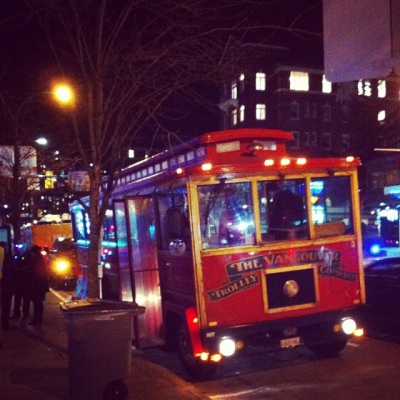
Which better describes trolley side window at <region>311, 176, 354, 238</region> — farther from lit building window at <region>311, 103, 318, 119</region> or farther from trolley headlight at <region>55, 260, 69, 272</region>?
→ lit building window at <region>311, 103, 318, 119</region>

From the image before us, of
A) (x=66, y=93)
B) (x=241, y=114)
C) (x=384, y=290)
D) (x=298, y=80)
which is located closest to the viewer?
(x=66, y=93)

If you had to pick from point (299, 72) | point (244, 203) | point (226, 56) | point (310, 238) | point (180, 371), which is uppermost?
point (299, 72)

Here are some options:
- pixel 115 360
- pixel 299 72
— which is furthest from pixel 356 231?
pixel 299 72

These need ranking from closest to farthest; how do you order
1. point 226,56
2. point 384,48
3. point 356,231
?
point 384,48 → point 356,231 → point 226,56

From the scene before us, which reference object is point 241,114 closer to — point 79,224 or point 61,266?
point 61,266

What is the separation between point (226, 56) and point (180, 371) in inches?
203

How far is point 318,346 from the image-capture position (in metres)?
8.73

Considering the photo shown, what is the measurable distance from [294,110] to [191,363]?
4700 cm

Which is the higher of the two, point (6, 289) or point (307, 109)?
point (307, 109)

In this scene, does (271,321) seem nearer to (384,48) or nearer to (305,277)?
(305,277)

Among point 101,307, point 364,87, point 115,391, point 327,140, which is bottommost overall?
point 115,391

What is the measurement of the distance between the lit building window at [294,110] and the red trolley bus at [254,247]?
45.4 meters

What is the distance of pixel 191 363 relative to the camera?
783 cm

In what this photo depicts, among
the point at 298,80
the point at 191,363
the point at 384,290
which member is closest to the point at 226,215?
the point at 191,363
